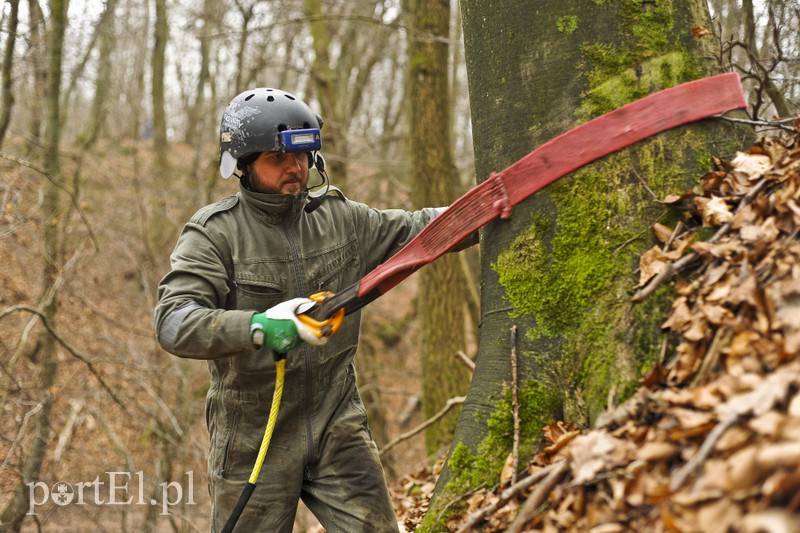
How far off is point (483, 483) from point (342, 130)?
30.4ft

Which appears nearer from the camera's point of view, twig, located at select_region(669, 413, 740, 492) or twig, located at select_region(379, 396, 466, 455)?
twig, located at select_region(669, 413, 740, 492)

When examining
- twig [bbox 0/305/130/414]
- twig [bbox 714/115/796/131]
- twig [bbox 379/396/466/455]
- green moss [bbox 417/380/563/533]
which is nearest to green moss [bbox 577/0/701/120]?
twig [bbox 714/115/796/131]

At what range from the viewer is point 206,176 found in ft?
47.9

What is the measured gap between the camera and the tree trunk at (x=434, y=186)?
799 centimetres

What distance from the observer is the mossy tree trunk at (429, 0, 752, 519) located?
2924mm

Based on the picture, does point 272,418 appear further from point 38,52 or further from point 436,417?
point 38,52

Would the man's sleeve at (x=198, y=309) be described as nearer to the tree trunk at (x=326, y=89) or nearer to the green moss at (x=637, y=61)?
the green moss at (x=637, y=61)

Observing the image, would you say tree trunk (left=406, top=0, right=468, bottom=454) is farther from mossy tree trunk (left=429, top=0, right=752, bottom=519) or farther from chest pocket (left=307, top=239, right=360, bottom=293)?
mossy tree trunk (left=429, top=0, right=752, bottom=519)

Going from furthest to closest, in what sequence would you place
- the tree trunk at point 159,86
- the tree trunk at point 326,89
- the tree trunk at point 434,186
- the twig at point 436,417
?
the tree trunk at point 159,86 → the tree trunk at point 326,89 → the tree trunk at point 434,186 → the twig at point 436,417

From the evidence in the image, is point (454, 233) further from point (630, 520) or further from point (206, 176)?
point (206, 176)

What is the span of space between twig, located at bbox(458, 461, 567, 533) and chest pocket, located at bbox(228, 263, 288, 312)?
4.68 feet

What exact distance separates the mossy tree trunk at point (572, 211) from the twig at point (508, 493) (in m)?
0.24

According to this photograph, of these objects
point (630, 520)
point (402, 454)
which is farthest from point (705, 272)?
point (402, 454)

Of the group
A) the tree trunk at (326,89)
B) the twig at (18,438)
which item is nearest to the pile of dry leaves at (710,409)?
the twig at (18,438)
